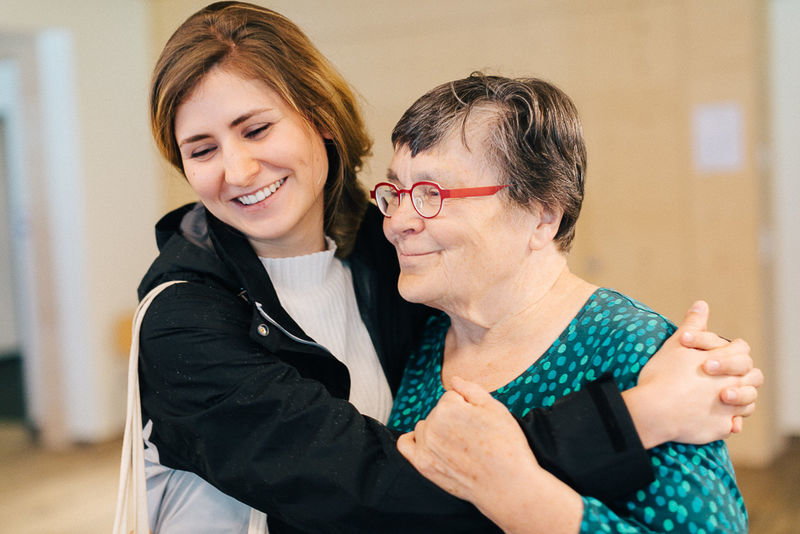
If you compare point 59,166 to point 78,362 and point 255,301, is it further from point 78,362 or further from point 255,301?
point 255,301

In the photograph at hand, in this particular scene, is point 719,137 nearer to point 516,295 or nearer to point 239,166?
point 516,295

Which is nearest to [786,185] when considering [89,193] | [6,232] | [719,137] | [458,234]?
[719,137]

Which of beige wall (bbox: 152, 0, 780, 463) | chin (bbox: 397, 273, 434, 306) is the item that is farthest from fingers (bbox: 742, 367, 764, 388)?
beige wall (bbox: 152, 0, 780, 463)

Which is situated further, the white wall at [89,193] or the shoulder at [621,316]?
the white wall at [89,193]

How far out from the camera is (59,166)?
5785 mm

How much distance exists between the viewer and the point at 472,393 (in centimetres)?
123

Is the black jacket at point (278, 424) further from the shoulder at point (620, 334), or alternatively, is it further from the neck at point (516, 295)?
the neck at point (516, 295)

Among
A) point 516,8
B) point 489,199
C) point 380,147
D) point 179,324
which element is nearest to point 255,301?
point 179,324

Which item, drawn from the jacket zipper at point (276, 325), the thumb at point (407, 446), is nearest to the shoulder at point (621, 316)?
the thumb at point (407, 446)

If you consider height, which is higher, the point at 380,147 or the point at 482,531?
the point at 380,147

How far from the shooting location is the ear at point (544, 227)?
1.41 metres

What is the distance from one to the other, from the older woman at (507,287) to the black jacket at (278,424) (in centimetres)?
5

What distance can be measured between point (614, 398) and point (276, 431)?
1.66 feet

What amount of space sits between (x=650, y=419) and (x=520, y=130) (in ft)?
1.65
